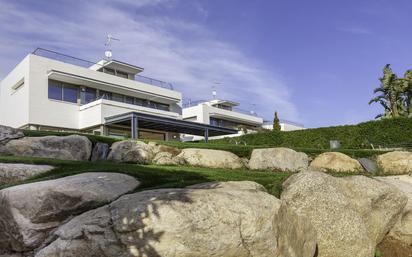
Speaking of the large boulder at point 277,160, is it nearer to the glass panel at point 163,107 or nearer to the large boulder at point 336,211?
the large boulder at point 336,211

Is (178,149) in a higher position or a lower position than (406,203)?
higher

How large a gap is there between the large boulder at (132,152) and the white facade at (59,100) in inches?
709

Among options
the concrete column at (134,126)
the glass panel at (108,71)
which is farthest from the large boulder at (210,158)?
the glass panel at (108,71)

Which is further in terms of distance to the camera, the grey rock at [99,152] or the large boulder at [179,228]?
the grey rock at [99,152]

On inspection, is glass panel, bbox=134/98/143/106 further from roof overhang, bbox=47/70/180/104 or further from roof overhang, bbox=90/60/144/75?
roof overhang, bbox=90/60/144/75

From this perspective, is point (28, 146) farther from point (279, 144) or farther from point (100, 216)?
point (279, 144)

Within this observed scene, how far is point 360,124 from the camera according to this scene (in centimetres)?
2717

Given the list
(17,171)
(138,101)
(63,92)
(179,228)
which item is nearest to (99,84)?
(63,92)

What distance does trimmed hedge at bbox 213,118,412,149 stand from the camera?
83.6ft

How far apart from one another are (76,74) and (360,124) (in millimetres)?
23048

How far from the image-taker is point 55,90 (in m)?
35.9

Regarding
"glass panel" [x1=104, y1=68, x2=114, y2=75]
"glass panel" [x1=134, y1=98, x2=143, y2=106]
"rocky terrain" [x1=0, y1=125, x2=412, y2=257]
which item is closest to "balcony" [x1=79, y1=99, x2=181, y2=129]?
"glass panel" [x1=134, y1=98, x2=143, y2=106]

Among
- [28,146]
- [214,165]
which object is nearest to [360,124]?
[214,165]

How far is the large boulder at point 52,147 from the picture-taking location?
1544 centimetres
